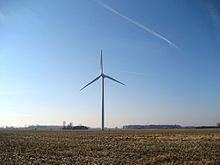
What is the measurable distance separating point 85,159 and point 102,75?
88.9 meters

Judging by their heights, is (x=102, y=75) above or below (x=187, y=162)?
above

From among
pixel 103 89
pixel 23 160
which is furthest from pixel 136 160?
pixel 103 89

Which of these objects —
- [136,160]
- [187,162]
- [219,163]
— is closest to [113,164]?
[136,160]

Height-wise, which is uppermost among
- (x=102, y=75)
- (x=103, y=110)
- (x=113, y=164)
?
(x=102, y=75)

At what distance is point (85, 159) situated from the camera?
29781 millimetres

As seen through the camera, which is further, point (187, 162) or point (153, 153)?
point (153, 153)

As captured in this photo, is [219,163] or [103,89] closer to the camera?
[219,163]

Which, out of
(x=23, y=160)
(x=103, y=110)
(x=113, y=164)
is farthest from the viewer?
(x=103, y=110)

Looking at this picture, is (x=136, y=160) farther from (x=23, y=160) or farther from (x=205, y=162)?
(x=23, y=160)

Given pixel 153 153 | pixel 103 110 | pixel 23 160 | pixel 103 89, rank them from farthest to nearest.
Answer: pixel 103 110 < pixel 103 89 < pixel 153 153 < pixel 23 160

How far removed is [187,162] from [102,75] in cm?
9133

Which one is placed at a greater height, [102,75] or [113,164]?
[102,75]

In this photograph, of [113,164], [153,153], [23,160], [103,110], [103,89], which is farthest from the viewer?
[103,110]

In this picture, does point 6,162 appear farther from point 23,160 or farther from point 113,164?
point 113,164
